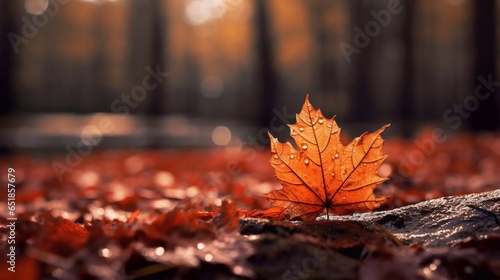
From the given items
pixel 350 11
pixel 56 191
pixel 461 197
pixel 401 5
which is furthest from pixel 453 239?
pixel 350 11

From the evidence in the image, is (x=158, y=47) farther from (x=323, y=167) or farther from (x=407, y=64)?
(x=323, y=167)

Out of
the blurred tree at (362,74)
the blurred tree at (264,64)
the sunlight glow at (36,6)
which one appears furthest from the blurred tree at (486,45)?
the sunlight glow at (36,6)

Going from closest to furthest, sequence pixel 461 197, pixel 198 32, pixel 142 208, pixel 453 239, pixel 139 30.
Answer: pixel 453 239
pixel 461 197
pixel 142 208
pixel 139 30
pixel 198 32

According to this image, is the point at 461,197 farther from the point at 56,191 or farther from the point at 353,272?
the point at 56,191

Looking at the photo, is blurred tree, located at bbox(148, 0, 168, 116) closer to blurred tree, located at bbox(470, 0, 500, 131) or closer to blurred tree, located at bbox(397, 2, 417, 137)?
blurred tree, located at bbox(397, 2, 417, 137)

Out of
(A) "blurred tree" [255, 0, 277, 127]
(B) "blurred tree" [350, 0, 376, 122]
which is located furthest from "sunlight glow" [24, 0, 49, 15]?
(A) "blurred tree" [255, 0, 277, 127]
